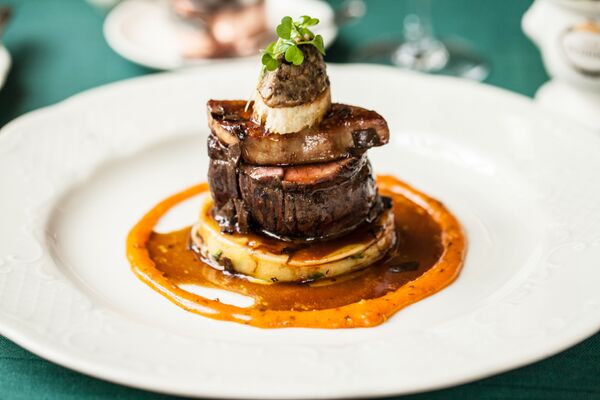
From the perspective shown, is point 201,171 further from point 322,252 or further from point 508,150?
point 508,150

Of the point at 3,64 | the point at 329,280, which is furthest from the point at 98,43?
the point at 329,280

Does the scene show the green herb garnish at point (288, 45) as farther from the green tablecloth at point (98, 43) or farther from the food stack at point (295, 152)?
the green tablecloth at point (98, 43)

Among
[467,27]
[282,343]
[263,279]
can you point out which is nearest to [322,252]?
[263,279]

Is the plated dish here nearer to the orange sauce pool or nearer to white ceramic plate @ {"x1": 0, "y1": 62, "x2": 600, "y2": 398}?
the orange sauce pool

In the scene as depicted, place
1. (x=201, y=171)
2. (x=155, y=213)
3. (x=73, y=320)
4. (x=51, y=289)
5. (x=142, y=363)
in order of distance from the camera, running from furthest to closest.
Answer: (x=201, y=171) → (x=155, y=213) → (x=51, y=289) → (x=73, y=320) → (x=142, y=363)

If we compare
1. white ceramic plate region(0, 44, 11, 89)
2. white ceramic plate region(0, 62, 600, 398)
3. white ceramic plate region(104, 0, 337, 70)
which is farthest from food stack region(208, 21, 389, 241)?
white ceramic plate region(0, 44, 11, 89)

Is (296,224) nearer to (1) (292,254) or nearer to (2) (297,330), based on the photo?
(1) (292,254)

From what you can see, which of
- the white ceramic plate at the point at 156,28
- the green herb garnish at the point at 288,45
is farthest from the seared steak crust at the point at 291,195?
the white ceramic plate at the point at 156,28
